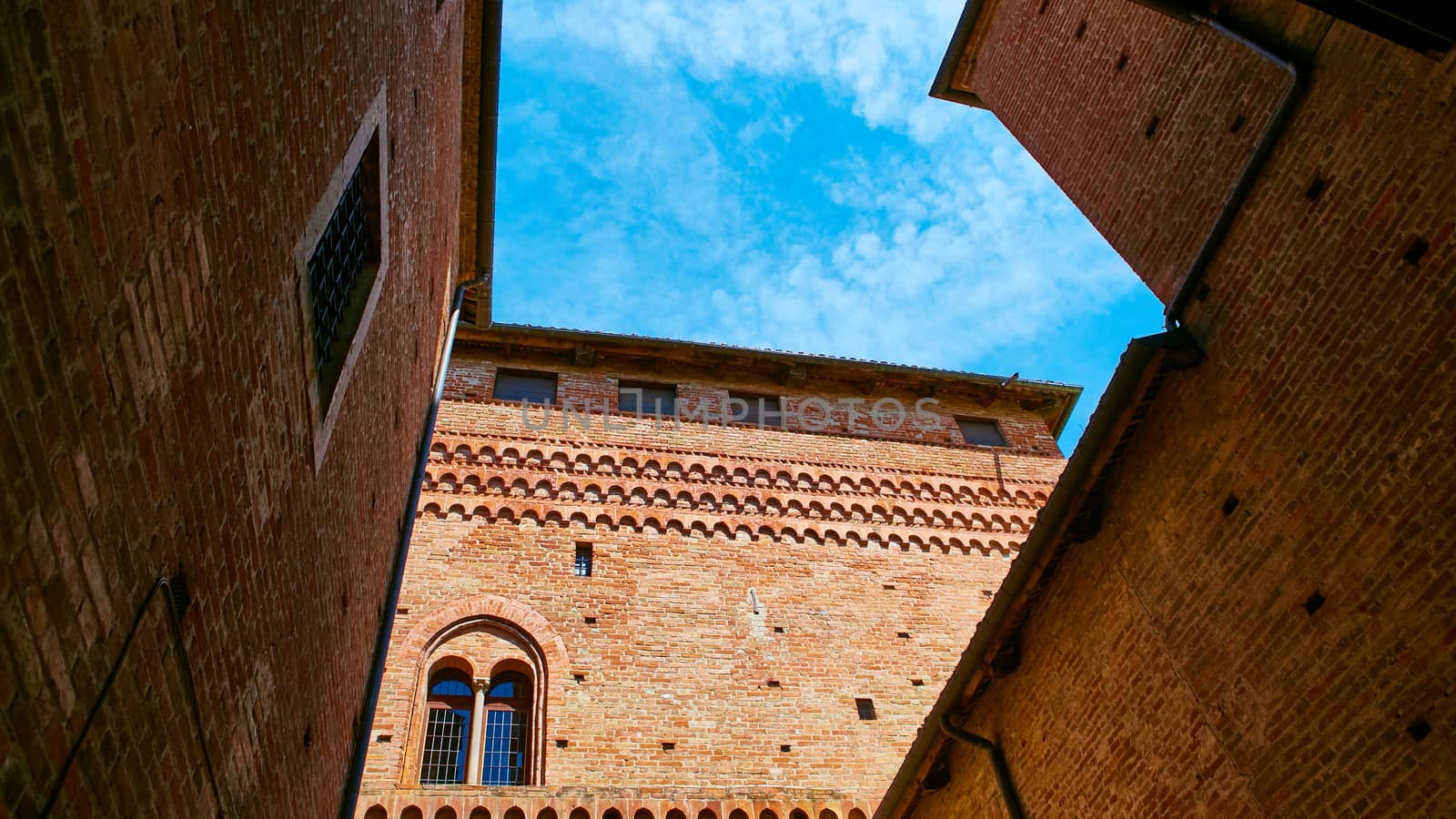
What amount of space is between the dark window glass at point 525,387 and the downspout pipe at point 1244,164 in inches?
379

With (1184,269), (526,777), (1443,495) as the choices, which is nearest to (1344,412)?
(1443,495)

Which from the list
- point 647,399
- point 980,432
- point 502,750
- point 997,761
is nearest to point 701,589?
point 502,750

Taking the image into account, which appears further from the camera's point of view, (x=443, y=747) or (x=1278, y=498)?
(x=443, y=747)

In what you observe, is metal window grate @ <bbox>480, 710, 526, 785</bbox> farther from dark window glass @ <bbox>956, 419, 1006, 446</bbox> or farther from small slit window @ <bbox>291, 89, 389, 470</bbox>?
dark window glass @ <bbox>956, 419, 1006, 446</bbox>

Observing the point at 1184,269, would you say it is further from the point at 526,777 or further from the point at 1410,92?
the point at 526,777

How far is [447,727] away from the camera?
34.9 ft

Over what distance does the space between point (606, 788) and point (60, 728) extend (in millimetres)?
7870

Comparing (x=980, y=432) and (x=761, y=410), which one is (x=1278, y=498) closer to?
(x=761, y=410)

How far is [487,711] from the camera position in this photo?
10.8 metres

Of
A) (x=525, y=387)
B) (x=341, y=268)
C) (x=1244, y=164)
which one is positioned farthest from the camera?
(x=525, y=387)

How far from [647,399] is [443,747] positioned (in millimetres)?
6127

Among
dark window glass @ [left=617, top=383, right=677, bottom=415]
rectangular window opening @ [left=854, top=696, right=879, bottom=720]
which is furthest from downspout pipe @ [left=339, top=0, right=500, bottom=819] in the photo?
rectangular window opening @ [left=854, top=696, right=879, bottom=720]

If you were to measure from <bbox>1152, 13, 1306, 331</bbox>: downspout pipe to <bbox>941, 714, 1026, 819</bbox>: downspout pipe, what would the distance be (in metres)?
3.45

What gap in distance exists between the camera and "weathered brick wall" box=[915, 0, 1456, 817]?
184 inches
